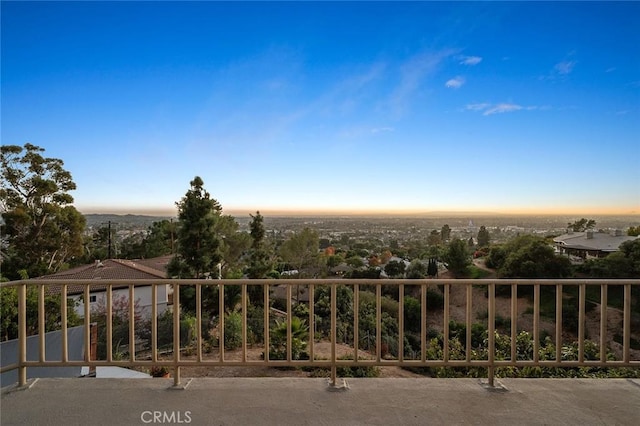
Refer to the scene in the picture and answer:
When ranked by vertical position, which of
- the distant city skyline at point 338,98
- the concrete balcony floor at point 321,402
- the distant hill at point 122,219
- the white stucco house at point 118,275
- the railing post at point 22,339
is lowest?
the white stucco house at point 118,275

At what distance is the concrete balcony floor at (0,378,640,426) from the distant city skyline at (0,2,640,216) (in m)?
4.76

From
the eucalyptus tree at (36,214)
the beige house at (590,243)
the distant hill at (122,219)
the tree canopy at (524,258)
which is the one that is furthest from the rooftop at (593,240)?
the eucalyptus tree at (36,214)

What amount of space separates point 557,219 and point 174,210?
996 cm

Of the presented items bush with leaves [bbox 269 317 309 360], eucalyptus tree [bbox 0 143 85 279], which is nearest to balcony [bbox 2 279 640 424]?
bush with leaves [bbox 269 317 309 360]

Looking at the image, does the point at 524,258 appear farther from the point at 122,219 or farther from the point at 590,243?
the point at 122,219

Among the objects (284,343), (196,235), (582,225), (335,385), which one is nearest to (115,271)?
(196,235)

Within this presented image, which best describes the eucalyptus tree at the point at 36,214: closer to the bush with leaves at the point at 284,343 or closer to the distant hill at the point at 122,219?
the distant hill at the point at 122,219

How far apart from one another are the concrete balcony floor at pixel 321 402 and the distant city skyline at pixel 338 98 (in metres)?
4.76

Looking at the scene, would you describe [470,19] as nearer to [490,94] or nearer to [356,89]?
[490,94]

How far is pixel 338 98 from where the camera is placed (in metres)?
7.85

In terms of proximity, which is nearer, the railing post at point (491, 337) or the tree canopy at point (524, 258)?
the railing post at point (491, 337)

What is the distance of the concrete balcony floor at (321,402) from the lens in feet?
6.20

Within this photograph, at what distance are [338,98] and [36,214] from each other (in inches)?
459

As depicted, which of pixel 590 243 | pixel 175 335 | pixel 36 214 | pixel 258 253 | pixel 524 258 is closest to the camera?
pixel 175 335
